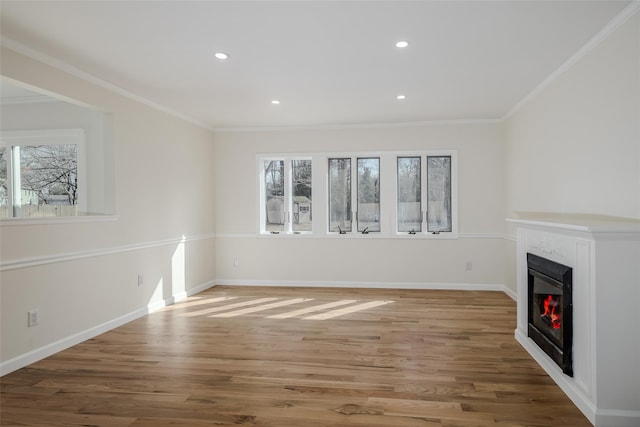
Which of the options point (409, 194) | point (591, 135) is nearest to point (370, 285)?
point (409, 194)

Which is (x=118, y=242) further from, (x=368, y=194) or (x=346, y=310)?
(x=368, y=194)

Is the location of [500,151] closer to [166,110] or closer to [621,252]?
[621,252]

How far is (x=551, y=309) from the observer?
3.02 m

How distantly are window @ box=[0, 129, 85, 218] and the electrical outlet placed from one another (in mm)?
1627

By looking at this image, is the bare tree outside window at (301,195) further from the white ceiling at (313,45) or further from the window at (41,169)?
the window at (41,169)

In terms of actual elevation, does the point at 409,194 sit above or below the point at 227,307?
above

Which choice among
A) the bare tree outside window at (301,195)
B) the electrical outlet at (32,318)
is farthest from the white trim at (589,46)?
the electrical outlet at (32,318)

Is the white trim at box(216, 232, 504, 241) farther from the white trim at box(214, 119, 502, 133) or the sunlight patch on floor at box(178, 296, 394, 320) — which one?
the white trim at box(214, 119, 502, 133)

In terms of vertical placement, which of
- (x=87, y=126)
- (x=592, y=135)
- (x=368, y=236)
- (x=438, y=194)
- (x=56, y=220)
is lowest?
(x=368, y=236)

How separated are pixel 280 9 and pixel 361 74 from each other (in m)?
1.46

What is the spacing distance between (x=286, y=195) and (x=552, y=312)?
4.41m

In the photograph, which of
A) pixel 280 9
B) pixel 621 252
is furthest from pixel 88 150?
pixel 621 252

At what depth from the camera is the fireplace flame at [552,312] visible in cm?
289

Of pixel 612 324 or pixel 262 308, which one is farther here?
pixel 262 308
